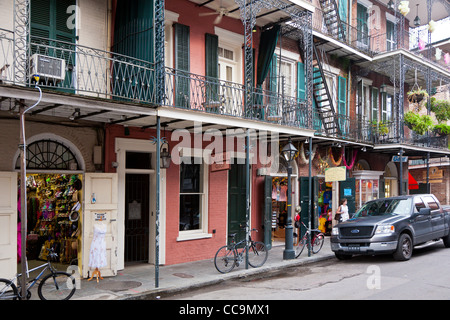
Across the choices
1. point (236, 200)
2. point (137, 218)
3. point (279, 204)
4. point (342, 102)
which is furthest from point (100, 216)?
point (342, 102)

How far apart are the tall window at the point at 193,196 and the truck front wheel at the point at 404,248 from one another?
512cm

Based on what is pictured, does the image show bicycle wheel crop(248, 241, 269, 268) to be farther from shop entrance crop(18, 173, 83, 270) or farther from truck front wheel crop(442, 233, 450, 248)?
truck front wheel crop(442, 233, 450, 248)

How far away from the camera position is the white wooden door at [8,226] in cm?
805

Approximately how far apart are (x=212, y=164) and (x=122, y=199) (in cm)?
294

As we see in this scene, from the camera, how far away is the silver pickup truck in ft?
34.2

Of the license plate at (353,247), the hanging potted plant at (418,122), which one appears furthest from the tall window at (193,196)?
the hanging potted plant at (418,122)

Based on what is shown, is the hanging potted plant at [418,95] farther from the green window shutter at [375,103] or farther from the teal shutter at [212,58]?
the teal shutter at [212,58]

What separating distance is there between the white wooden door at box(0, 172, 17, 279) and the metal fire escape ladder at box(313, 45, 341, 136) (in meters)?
10.6

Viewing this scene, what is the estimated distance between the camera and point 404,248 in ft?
35.1

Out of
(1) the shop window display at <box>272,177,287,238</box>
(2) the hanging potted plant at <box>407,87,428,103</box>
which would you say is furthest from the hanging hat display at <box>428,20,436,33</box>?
(1) the shop window display at <box>272,177,287,238</box>

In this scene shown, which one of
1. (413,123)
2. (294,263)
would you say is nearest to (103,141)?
(294,263)

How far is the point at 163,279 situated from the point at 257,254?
2.84 m

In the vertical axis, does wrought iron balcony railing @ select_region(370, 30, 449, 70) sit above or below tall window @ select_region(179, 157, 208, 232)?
above

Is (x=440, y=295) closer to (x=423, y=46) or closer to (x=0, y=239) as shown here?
(x=0, y=239)
